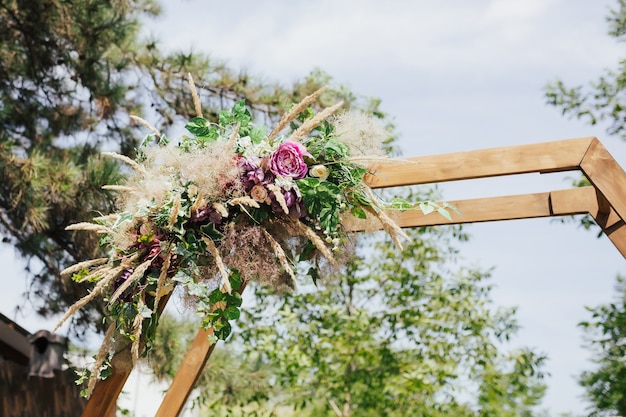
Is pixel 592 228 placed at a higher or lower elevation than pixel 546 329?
higher

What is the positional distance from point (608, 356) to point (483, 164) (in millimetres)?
4324

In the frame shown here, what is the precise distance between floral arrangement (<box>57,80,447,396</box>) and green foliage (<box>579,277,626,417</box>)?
12.5 ft

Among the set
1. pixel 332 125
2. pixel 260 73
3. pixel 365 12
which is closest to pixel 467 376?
pixel 260 73

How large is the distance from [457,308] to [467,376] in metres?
→ 0.51

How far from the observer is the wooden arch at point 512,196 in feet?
7.23

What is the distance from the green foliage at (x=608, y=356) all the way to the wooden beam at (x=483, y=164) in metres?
3.58

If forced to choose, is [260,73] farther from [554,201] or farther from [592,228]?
[554,201]

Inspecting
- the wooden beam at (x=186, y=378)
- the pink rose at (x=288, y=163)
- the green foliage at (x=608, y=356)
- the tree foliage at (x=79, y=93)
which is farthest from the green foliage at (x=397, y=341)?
the pink rose at (x=288, y=163)

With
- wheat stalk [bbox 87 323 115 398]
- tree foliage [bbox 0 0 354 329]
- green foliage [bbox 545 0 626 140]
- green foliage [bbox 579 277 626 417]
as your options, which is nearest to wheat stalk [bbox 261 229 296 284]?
wheat stalk [bbox 87 323 115 398]

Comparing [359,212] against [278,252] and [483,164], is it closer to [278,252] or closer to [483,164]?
[278,252]

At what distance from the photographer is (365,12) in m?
6.72

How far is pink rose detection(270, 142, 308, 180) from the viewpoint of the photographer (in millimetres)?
2174

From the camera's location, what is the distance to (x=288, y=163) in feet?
7.15

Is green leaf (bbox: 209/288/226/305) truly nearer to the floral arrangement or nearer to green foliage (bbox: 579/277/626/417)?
the floral arrangement
